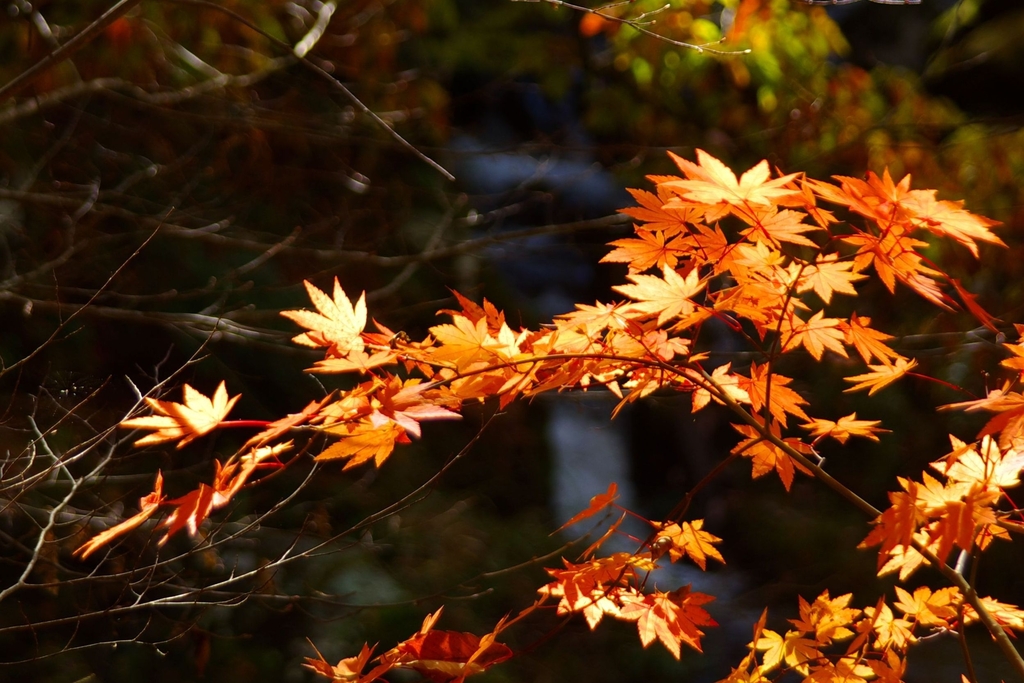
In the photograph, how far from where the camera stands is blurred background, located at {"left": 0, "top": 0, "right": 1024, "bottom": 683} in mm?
2604

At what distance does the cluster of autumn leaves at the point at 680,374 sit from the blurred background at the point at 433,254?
4.25 feet

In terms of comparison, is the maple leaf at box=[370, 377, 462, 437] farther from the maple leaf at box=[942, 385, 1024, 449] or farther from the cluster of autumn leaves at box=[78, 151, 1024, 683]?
the maple leaf at box=[942, 385, 1024, 449]

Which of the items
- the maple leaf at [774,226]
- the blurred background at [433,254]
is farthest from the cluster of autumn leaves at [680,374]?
the blurred background at [433,254]

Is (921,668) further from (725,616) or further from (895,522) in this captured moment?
(895,522)

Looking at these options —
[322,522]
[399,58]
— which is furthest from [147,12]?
[322,522]

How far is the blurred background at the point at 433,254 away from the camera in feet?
8.54

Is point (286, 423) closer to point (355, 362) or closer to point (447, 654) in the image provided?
point (355, 362)

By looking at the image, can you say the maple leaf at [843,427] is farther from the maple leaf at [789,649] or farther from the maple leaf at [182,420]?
the maple leaf at [182,420]

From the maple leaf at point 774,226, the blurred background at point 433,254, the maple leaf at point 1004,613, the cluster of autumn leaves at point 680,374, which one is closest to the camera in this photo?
the cluster of autumn leaves at point 680,374

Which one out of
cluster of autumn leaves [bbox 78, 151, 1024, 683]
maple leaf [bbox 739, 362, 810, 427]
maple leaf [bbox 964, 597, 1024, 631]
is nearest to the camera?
cluster of autumn leaves [bbox 78, 151, 1024, 683]

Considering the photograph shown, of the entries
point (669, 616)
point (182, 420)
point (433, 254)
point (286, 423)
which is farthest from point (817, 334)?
point (433, 254)

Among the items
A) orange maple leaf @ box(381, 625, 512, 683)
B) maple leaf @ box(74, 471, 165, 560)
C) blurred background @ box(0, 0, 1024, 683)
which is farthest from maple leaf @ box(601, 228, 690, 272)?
blurred background @ box(0, 0, 1024, 683)

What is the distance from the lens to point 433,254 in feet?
8.19

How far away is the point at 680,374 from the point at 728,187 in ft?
0.78
